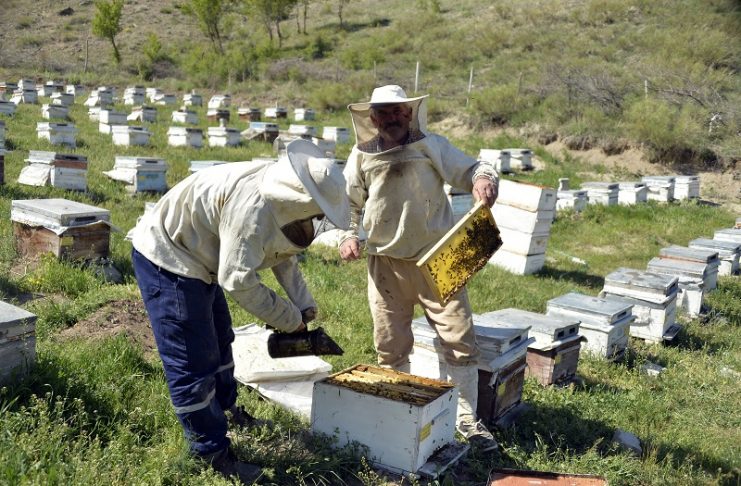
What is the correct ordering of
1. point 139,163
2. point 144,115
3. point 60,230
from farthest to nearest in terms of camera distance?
point 144,115, point 139,163, point 60,230

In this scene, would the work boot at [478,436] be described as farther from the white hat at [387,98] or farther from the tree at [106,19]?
the tree at [106,19]

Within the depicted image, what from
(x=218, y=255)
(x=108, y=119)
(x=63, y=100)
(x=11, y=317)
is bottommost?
(x=11, y=317)

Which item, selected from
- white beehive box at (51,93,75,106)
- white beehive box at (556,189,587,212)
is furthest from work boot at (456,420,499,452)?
white beehive box at (51,93,75,106)

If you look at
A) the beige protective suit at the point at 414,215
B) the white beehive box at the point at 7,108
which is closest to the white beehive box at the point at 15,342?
the beige protective suit at the point at 414,215

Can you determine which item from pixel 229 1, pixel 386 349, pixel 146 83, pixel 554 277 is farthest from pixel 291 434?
pixel 229 1

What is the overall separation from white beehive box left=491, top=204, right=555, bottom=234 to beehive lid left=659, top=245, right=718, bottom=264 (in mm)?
1550

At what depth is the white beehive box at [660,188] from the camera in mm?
13688

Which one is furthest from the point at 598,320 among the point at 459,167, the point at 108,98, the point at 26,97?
the point at 26,97

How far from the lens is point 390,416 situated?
330 cm

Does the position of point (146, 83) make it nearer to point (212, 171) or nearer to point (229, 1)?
point (229, 1)

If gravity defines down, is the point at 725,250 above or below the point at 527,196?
below

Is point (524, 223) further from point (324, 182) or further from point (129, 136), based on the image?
point (129, 136)

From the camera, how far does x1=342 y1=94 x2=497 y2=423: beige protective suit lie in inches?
153

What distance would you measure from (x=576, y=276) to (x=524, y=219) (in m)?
1.17
